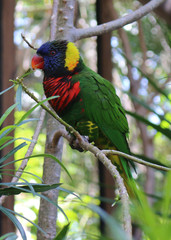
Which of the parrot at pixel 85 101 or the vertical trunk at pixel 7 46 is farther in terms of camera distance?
the vertical trunk at pixel 7 46

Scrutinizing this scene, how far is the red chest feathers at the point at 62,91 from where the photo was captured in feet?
4.00

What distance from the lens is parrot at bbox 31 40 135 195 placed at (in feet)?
4.00

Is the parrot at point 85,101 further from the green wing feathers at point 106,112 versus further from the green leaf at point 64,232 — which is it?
the green leaf at point 64,232

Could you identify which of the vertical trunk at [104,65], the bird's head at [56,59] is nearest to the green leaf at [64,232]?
the bird's head at [56,59]

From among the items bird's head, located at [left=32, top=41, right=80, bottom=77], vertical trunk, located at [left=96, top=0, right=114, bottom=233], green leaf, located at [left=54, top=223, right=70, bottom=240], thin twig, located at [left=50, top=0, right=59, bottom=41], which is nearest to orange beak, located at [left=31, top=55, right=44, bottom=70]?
bird's head, located at [left=32, top=41, right=80, bottom=77]

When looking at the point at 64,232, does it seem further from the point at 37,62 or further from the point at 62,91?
the point at 37,62

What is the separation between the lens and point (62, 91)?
4.01ft

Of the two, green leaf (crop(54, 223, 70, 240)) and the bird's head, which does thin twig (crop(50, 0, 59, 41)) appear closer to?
the bird's head

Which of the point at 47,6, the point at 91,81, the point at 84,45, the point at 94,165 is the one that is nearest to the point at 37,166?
the point at 94,165

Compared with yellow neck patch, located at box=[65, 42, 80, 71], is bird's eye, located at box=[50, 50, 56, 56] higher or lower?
higher

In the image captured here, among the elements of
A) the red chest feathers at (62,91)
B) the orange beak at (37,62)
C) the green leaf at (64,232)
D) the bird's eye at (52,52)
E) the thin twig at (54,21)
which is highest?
the thin twig at (54,21)

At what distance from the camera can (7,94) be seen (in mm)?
1397

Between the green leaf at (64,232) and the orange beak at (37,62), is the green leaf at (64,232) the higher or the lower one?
the lower one

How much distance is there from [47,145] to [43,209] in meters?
0.24
